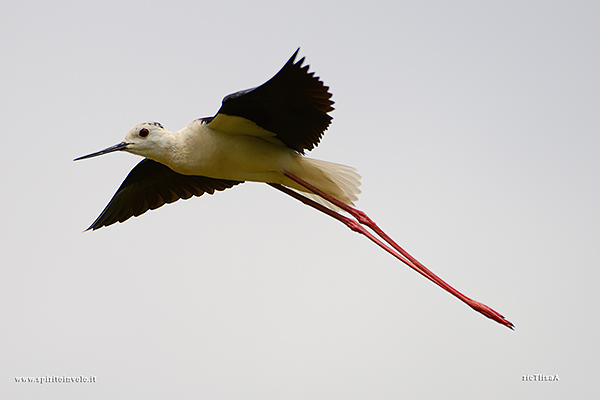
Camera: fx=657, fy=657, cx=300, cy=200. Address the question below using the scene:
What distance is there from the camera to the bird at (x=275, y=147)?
4.36m

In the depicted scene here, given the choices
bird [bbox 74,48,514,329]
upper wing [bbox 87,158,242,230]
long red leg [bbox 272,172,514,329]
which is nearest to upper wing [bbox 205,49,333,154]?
bird [bbox 74,48,514,329]

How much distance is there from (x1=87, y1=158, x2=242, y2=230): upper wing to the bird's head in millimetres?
875

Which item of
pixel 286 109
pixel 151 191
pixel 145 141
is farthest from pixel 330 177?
pixel 151 191

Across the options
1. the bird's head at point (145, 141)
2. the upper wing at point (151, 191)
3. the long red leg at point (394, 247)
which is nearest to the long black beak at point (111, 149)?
the bird's head at point (145, 141)

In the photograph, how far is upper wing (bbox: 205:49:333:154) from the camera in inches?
163

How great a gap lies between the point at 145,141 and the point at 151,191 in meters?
1.08

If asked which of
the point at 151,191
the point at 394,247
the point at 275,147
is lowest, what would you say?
the point at 394,247

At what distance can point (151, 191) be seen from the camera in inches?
223

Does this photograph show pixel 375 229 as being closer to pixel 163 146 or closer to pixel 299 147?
pixel 299 147

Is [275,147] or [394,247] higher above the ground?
[275,147]

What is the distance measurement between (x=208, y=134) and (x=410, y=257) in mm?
1759

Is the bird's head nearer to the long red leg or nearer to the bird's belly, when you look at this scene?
the bird's belly

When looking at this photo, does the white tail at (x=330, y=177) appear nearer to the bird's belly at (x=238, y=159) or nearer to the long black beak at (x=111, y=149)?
the bird's belly at (x=238, y=159)

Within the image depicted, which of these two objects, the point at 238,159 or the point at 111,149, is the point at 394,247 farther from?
the point at 111,149
